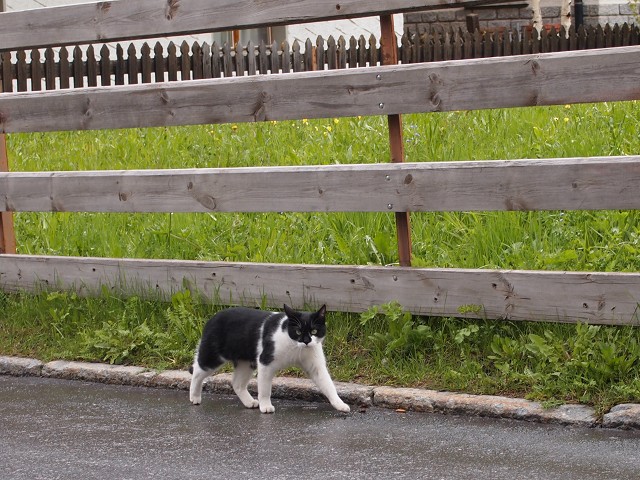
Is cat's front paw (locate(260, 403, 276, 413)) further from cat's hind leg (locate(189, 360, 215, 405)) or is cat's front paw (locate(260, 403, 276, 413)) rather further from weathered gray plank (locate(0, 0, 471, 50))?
weathered gray plank (locate(0, 0, 471, 50))

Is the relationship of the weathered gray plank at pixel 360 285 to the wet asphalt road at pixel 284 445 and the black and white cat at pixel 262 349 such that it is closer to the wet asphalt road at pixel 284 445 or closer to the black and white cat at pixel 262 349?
the black and white cat at pixel 262 349

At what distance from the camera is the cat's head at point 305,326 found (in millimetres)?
4938

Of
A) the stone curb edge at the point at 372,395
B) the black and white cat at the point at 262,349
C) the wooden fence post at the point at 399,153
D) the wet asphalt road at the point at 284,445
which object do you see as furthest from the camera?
the wooden fence post at the point at 399,153

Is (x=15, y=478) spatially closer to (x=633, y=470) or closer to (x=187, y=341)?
(x=187, y=341)

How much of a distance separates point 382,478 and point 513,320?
60.1 inches

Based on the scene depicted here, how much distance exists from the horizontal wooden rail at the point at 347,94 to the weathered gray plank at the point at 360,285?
81cm

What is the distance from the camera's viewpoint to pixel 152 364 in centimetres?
575

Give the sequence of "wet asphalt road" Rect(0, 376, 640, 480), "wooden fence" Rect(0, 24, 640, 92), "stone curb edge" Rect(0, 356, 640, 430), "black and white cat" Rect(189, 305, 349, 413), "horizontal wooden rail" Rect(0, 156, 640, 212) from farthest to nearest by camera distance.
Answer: "wooden fence" Rect(0, 24, 640, 92) → "black and white cat" Rect(189, 305, 349, 413) → "horizontal wooden rail" Rect(0, 156, 640, 212) → "stone curb edge" Rect(0, 356, 640, 430) → "wet asphalt road" Rect(0, 376, 640, 480)

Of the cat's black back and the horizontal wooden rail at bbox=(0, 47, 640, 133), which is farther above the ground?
the horizontal wooden rail at bbox=(0, 47, 640, 133)

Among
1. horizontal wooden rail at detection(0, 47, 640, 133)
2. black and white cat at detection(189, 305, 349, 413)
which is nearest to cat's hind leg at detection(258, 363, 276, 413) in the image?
black and white cat at detection(189, 305, 349, 413)

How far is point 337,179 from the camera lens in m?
5.45

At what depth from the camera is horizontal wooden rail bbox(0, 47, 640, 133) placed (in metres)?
4.88

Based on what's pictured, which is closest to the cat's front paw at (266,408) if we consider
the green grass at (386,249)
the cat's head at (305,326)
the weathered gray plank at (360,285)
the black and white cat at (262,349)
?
the black and white cat at (262,349)

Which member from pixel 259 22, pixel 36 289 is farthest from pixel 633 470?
pixel 36 289
